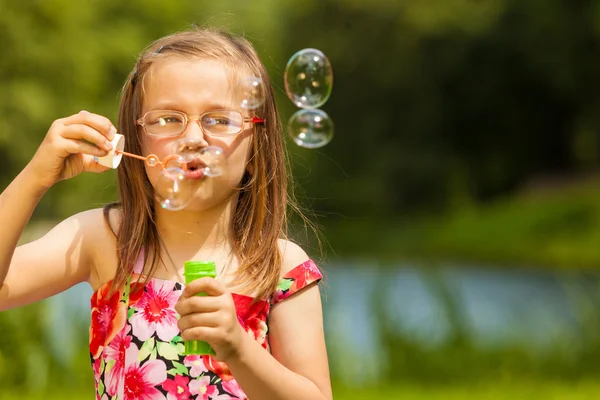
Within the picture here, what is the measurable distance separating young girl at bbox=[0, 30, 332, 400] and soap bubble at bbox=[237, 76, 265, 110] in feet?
0.06

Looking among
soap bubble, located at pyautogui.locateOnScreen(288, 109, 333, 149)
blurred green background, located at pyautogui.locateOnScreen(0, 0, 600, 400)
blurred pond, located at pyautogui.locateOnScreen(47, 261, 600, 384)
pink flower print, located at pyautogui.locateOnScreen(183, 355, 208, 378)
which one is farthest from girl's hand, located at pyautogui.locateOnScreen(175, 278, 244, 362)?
blurred green background, located at pyautogui.locateOnScreen(0, 0, 600, 400)

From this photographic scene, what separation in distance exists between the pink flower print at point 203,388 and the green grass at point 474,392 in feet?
10.5

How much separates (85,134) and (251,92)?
38 cm

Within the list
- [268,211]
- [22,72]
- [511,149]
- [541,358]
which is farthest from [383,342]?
[511,149]

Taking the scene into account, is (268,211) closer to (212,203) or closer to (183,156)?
(212,203)

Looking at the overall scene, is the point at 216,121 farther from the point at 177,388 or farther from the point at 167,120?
the point at 177,388

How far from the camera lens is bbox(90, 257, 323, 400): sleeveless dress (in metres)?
1.86

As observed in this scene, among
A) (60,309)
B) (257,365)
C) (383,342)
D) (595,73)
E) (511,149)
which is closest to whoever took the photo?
(257,365)

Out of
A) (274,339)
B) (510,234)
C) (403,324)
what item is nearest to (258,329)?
(274,339)

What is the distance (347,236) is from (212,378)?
1781 centimetres

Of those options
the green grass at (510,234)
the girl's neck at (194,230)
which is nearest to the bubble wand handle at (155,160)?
the girl's neck at (194,230)

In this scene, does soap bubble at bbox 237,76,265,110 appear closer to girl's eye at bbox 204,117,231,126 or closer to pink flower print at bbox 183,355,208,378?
girl's eye at bbox 204,117,231,126

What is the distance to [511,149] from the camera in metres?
21.1

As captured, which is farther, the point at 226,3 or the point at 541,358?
the point at 226,3
